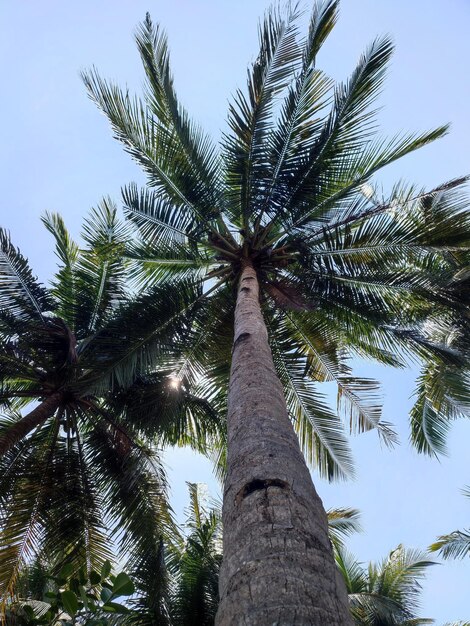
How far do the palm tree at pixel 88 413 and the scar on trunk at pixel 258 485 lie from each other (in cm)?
526

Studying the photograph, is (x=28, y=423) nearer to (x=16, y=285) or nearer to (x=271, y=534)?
(x=16, y=285)

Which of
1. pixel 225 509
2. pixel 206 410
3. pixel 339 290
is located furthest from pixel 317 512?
pixel 206 410

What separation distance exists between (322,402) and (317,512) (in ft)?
22.6

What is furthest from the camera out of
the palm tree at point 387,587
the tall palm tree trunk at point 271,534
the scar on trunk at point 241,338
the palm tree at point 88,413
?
the palm tree at point 387,587

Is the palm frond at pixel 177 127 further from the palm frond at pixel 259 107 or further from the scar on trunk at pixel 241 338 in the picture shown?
the scar on trunk at pixel 241 338

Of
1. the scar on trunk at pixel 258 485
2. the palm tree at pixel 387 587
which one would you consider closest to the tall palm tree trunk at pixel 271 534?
the scar on trunk at pixel 258 485

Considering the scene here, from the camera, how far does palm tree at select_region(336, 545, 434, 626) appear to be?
45.7ft

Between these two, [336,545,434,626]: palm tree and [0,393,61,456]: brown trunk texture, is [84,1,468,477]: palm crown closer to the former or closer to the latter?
[0,393,61,456]: brown trunk texture

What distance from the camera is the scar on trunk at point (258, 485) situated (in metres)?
2.92

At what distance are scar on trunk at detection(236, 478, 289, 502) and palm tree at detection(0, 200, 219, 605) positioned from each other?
17.3 ft

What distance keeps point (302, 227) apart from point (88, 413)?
4.82m

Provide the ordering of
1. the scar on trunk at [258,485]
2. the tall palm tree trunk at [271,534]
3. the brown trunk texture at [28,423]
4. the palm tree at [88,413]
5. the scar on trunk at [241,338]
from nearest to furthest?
the tall palm tree trunk at [271,534] < the scar on trunk at [258,485] < the scar on trunk at [241,338] < the brown trunk texture at [28,423] < the palm tree at [88,413]

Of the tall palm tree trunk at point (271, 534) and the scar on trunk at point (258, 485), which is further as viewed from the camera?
the scar on trunk at point (258, 485)

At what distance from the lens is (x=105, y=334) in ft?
31.0
